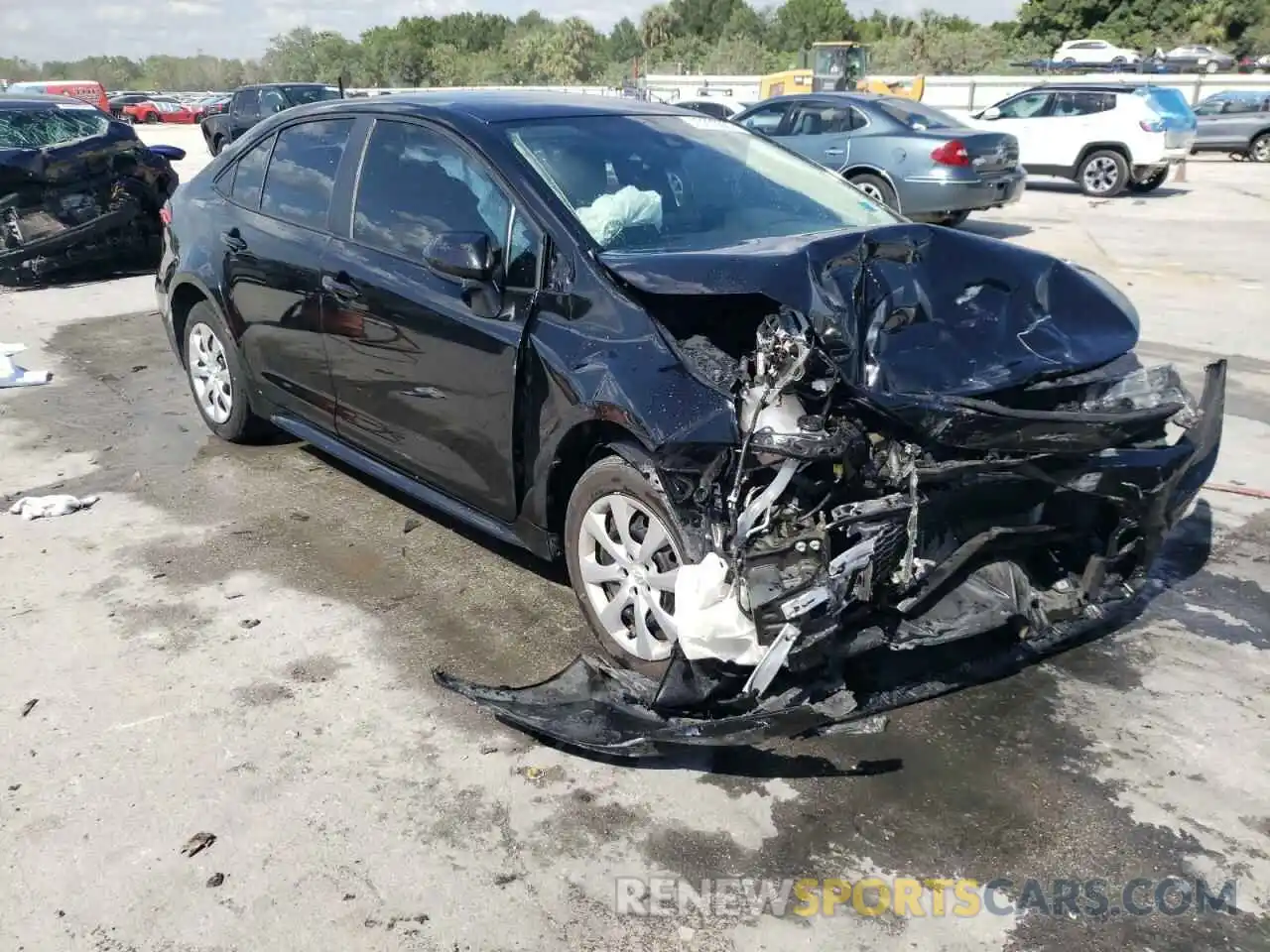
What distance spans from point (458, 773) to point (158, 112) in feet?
174

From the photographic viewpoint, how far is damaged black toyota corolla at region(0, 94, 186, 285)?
982cm

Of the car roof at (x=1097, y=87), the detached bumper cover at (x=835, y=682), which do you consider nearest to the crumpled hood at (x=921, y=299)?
the detached bumper cover at (x=835, y=682)

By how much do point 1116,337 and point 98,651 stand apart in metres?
3.76

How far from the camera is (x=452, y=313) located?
3928 mm

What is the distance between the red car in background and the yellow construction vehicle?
29.6 m

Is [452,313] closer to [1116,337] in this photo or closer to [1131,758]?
[1116,337]

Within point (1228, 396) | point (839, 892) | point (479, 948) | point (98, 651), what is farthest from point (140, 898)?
point (1228, 396)

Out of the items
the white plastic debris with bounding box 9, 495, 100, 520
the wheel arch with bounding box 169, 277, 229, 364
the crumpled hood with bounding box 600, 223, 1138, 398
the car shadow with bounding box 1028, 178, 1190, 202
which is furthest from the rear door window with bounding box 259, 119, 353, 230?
the car shadow with bounding box 1028, 178, 1190, 202

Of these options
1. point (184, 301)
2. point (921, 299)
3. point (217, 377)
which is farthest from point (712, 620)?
point (184, 301)

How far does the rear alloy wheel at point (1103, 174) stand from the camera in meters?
17.2

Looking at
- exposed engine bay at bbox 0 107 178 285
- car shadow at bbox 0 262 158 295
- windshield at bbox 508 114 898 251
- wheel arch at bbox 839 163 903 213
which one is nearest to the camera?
windshield at bbox 508 114 898 251

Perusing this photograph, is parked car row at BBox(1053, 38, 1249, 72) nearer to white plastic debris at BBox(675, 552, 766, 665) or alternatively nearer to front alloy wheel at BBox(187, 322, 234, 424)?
front alloy wheel at BBox(187, 322, 234, 424)

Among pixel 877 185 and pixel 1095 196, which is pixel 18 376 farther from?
pixel 1095 196

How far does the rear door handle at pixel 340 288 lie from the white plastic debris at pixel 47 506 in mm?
1790
